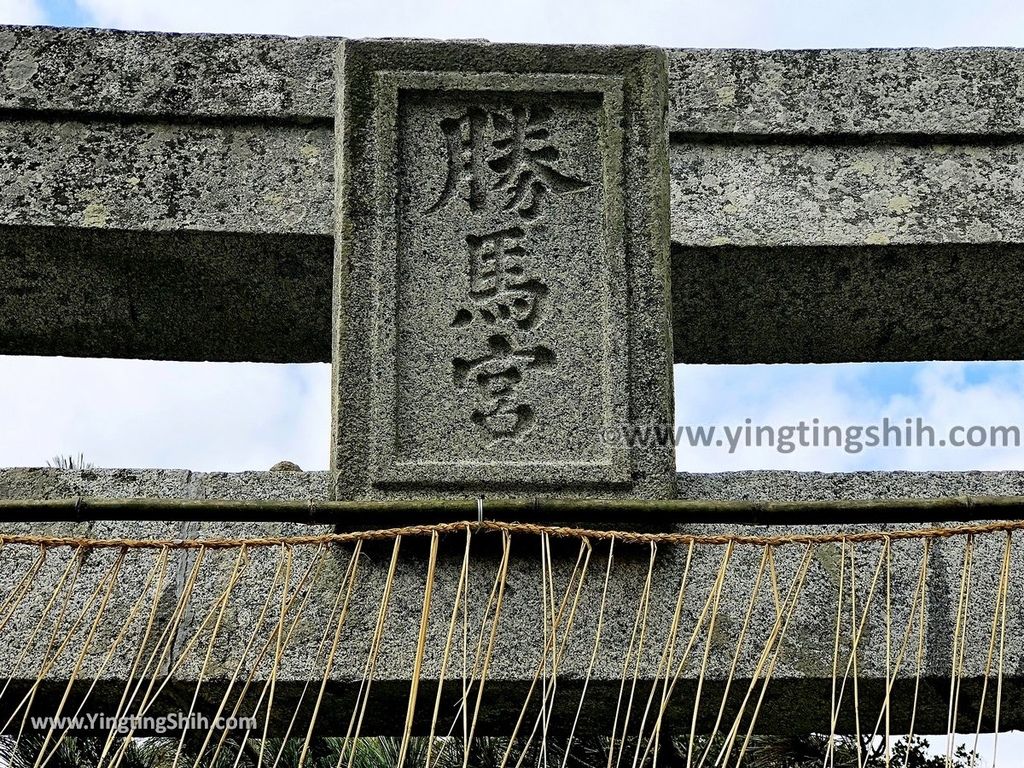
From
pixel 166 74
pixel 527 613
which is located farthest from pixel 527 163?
pixel 527 613

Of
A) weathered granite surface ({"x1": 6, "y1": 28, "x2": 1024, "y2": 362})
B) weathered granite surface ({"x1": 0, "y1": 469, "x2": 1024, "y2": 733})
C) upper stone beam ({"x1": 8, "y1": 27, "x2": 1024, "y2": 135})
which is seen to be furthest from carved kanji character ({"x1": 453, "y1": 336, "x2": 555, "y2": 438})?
upper stone beam ({"x1": 8, "y1": 27, "x2": 1024, "y2": 135})

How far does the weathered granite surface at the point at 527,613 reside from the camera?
2.91 m

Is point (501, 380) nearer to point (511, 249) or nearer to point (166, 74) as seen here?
point (511, 249)

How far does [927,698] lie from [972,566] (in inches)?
13.3

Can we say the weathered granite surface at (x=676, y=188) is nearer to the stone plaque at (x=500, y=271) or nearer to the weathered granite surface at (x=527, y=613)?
the stone plaque at (x=500, y=271)

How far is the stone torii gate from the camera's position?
3.10 meters

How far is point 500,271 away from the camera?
3.29 meters

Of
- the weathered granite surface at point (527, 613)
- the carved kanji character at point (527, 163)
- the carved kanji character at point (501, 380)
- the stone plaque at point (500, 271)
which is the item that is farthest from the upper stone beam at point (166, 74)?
the weathered granite surface at point (527, 613)

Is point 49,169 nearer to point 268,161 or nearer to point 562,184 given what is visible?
point 268,161

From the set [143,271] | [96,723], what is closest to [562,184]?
[143,271]

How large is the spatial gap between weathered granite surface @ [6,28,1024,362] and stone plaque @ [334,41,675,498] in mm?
174

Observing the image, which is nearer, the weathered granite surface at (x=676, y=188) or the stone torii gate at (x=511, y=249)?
the stone torii gate at (x=511, y=249)

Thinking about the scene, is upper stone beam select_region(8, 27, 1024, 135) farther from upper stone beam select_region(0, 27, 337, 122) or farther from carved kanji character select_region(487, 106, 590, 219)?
carved kanji character select_region(487, 106, 590, 219)

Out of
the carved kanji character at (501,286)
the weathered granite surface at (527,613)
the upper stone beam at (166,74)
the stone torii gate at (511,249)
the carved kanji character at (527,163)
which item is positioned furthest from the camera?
the upper stone beam at (166,74)
